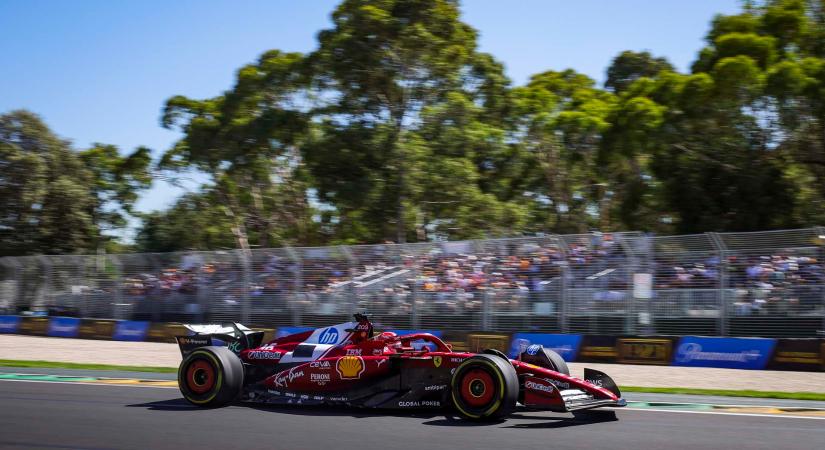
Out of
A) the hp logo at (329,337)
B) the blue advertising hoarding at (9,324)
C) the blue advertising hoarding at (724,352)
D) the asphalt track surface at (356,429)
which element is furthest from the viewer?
the blue advertising hoarding at (9,324)

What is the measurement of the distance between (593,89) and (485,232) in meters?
11.8

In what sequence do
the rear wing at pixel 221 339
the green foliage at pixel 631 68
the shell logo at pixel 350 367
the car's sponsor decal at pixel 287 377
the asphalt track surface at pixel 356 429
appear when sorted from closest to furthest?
1. the asphalt track surface at pixel 356 429
2. the shell logo at pixel 350 367
3. the car's sponsor decal at pixel 287 377
4. the rear wing at pixel 221 339
5. the green foliage at pixel 631 68

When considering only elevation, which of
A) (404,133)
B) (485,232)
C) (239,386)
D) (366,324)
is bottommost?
(239,386)

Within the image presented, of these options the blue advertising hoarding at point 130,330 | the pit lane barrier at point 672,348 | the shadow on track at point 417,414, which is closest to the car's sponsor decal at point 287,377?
the shadow on track at point 417,414

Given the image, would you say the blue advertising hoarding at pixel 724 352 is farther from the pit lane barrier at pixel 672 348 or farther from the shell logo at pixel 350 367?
the shell logo at pixel 350 367

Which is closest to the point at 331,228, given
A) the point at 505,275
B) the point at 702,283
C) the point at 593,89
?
the point at 593,89

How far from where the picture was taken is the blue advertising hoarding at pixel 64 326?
80.9 feet

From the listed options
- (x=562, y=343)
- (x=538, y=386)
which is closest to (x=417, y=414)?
(x=538, y=386)

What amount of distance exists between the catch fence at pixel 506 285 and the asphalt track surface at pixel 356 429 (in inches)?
285

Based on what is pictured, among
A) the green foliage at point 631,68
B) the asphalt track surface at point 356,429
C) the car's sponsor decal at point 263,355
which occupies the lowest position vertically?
the asphalt track surface at point 356,429

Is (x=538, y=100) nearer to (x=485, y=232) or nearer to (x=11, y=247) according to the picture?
(x=485, y=232)

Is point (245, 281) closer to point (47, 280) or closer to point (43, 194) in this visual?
point (47, 280)

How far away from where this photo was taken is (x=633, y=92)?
31.2 m

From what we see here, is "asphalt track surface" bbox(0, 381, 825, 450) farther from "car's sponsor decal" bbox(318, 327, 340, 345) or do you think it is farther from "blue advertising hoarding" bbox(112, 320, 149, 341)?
"blue advertising hoarding" bbox(112, 320, 149, 341)
